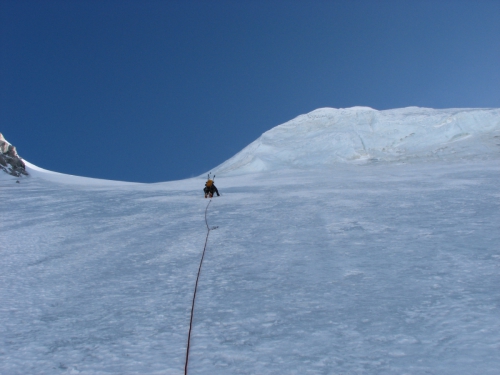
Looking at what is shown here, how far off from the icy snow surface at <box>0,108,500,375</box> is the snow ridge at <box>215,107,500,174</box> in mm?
11887

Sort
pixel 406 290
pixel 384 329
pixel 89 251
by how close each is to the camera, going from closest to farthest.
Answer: pixel 384 329, pixel 406 290, pixel 89 251

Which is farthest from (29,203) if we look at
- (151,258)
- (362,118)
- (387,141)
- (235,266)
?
(362,118)

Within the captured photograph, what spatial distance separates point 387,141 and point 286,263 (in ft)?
57.7

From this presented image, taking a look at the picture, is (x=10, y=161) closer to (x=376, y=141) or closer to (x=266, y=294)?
(x=376, y=141)

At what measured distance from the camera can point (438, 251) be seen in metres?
3.83

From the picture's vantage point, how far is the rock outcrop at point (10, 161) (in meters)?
16.8

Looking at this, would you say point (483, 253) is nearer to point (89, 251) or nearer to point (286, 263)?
point (286, 263)

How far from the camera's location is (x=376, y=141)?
19.9 m

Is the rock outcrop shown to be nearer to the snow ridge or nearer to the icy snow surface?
the snow ridge

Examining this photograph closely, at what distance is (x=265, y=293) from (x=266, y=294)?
0.07ft

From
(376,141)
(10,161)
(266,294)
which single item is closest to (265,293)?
(266,294)

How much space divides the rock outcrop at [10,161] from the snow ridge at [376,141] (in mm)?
8871

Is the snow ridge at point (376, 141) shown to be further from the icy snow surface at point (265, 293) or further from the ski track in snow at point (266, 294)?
the ski track in snow at point (266, 294)

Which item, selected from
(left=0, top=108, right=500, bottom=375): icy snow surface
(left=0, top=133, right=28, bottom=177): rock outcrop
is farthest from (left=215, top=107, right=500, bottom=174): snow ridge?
(left=0, top=108, right=500, bottom=375): icy snow surface
